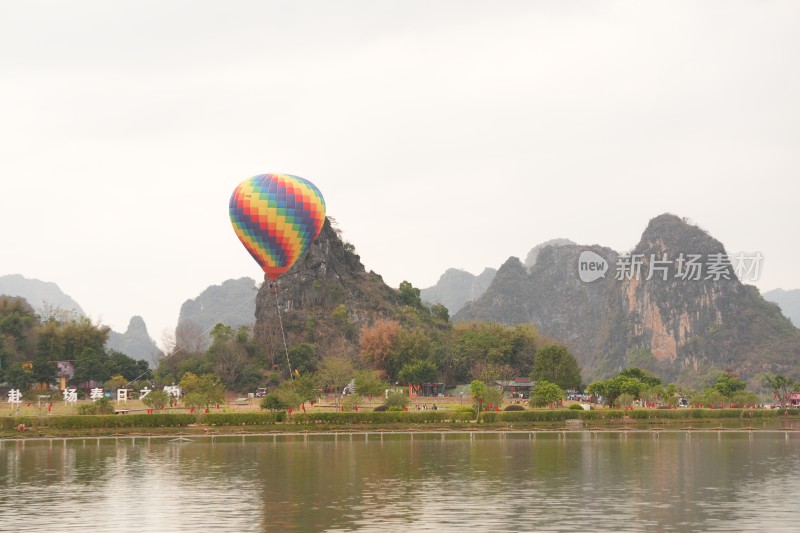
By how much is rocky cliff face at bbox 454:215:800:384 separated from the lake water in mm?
95794

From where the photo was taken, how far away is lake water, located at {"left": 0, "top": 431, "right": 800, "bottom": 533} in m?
23.3

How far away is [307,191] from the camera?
200 feet

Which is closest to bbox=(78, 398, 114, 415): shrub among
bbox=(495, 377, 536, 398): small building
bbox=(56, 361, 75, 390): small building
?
bbox=(56, 361, 75, 390): small building

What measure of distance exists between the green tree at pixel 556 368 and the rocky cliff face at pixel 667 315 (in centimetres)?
5181

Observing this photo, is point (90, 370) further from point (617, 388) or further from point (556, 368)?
point (617, 388)

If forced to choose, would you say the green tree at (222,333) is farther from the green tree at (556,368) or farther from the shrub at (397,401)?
the shrub at (397,401)

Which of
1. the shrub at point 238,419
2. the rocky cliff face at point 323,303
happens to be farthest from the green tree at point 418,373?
the shrub at point 238,419

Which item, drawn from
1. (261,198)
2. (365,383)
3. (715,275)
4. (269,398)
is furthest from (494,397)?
(715,275)

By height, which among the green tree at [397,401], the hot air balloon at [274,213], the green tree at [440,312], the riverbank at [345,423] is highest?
the hot air balloon at [274,213]

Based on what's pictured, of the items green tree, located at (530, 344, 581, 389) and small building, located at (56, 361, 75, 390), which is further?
small building, located at (56, 361, 75, 390)

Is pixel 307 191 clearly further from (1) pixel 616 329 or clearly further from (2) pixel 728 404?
(1) pixel 616 329

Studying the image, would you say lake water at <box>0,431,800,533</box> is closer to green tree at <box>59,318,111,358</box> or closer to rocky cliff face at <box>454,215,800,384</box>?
green tree at <box>59,318,111,358</box>

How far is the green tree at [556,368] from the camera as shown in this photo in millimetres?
83250
